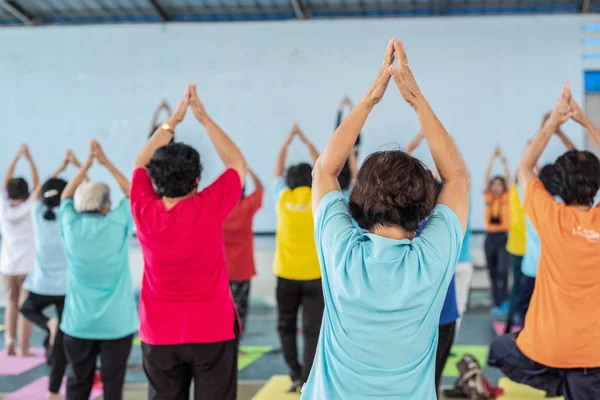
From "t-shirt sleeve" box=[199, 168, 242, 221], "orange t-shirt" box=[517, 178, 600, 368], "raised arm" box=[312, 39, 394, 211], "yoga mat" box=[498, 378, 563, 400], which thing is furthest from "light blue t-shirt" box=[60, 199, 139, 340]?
"yoga mat" box=[498, 378, 563, 400]

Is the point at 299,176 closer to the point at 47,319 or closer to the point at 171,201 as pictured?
the point at 171,201

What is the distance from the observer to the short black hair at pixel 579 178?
2641mm

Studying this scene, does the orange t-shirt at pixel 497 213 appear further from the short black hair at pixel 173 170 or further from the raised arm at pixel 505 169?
the short black hair at pixel 173 170

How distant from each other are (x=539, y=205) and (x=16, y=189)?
4.24 metres

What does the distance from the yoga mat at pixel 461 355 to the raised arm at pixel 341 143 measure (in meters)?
3.57

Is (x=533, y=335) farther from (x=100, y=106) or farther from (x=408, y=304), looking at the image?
(x=100, y=106)

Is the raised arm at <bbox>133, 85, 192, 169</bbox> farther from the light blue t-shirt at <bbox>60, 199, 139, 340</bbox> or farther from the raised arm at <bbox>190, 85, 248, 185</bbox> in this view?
the light blue t-shirt at <bbox>60, 199, 139, 340</bbox>

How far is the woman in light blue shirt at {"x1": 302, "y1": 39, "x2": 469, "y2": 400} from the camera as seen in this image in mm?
1623

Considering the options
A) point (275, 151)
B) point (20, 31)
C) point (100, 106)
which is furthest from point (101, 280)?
point (20, 31)

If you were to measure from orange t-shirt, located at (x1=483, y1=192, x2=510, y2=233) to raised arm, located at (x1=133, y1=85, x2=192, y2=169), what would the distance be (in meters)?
5.32

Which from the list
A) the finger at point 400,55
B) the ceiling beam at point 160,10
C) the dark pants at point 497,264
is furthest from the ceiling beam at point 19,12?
the finger at point 400,55

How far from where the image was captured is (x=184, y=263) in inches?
103

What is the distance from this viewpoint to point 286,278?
14.3ft

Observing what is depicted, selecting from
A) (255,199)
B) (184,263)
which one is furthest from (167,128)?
(255,199)
